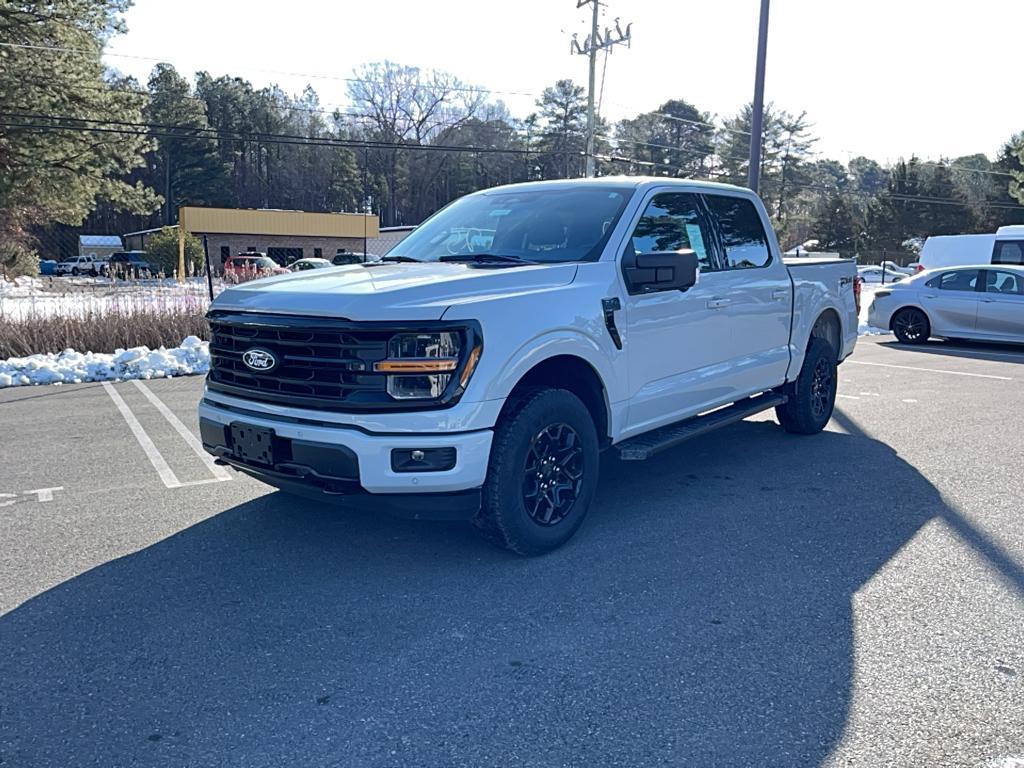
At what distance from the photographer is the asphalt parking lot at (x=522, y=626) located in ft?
8.93

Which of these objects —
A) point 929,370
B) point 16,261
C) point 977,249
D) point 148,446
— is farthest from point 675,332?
point 16,261

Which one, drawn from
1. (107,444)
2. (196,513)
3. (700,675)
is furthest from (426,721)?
(107,444)

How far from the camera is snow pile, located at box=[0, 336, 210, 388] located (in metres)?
9.94

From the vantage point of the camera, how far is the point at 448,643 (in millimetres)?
3367

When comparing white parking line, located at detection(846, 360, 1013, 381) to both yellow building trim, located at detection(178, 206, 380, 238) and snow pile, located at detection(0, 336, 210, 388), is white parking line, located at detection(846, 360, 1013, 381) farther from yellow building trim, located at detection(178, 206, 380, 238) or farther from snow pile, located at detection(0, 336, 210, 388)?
yellow building trim, located at detection(178, 206, 380, 238)

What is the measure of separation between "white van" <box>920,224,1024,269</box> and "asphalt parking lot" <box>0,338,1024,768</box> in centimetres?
1522

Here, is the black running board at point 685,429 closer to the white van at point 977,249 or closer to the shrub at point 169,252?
the white van at point 977,249

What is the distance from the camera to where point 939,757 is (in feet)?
8.62

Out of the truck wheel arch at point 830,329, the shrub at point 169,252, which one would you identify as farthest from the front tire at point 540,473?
the shrub at point 169,252

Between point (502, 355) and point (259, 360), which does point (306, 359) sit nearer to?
point (259, 360)

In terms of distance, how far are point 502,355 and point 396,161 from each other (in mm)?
79584

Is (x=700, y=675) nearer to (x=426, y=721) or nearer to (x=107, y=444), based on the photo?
(x=426, y=721)

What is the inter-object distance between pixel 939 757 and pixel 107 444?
6.29 metres

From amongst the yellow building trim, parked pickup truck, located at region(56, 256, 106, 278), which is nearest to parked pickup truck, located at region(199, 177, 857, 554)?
the yellow building trim
